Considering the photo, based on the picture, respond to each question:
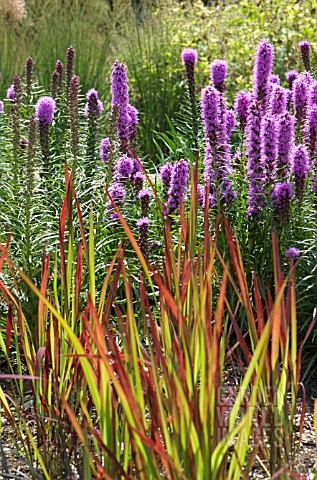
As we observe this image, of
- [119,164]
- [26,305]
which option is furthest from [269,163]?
[26,305]

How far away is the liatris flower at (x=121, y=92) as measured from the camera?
13.5 ft

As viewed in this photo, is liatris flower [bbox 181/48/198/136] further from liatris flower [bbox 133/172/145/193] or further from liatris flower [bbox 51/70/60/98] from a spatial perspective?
liatris flower [bbox 133/172/145/193]

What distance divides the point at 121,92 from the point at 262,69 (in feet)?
2.74

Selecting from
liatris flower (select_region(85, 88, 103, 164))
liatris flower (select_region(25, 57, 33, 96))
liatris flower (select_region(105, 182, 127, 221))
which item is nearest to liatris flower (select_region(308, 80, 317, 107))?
liatris flower (select_region(105, 182, 127, 221))

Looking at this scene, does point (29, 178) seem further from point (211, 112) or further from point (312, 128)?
point (312, 128)

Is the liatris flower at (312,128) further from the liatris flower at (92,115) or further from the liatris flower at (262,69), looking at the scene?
the liatris flower at (92,115)

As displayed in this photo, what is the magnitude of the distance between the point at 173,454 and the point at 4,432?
1.23 metres

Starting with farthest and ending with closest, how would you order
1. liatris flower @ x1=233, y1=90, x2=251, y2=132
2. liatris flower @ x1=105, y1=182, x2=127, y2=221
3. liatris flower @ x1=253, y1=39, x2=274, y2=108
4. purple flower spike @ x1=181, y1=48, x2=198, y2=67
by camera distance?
purple flower spike @ x1=181, y1=48, x2=198, y2=67 < liatris flower @ x1=233, y1=90, x2=251, y2=132 < liatris flower @ x1=105, y1=182, x2=127, y2=221 < liatris flower @ x1=253, y1=39, x2=274, y2=108

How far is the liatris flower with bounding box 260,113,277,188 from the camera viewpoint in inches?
133

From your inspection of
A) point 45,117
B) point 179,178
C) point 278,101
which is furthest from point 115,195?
point 278,101

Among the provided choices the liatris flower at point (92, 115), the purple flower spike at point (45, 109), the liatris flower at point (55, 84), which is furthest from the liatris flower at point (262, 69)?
the liatris flower at point (55, 84)

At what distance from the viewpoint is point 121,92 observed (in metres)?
4.11

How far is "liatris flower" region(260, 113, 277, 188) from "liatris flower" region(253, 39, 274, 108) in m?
0.22

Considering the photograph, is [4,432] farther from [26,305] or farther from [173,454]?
[173,454]
